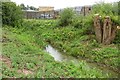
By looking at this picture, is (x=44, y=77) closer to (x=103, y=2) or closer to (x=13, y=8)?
(x=103, y=2)

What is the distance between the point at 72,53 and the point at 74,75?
507 centimetres

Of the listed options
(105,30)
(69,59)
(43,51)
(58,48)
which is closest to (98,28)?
(105,30)

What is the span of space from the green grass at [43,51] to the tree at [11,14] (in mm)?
650

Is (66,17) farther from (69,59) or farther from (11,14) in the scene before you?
(69,59)

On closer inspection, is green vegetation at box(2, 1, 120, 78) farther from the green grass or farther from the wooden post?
the wooden post

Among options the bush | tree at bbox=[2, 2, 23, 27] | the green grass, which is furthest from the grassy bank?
tree at bbox=[2, 2, 23, 27]

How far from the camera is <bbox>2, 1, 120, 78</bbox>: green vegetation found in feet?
21.9

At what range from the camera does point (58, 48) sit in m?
13.5

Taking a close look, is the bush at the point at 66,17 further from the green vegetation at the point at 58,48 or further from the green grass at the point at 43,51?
the green grass at the point at 43,51

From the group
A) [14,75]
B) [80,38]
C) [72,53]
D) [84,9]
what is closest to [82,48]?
[72,53]

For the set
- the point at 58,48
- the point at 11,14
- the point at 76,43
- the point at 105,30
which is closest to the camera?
the point at 105,30

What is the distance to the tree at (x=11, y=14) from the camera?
54.6ft

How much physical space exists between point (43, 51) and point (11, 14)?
715 cm

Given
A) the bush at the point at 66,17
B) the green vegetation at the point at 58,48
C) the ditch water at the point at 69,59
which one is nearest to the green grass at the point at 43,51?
the green vegetation at the point at 58,48
